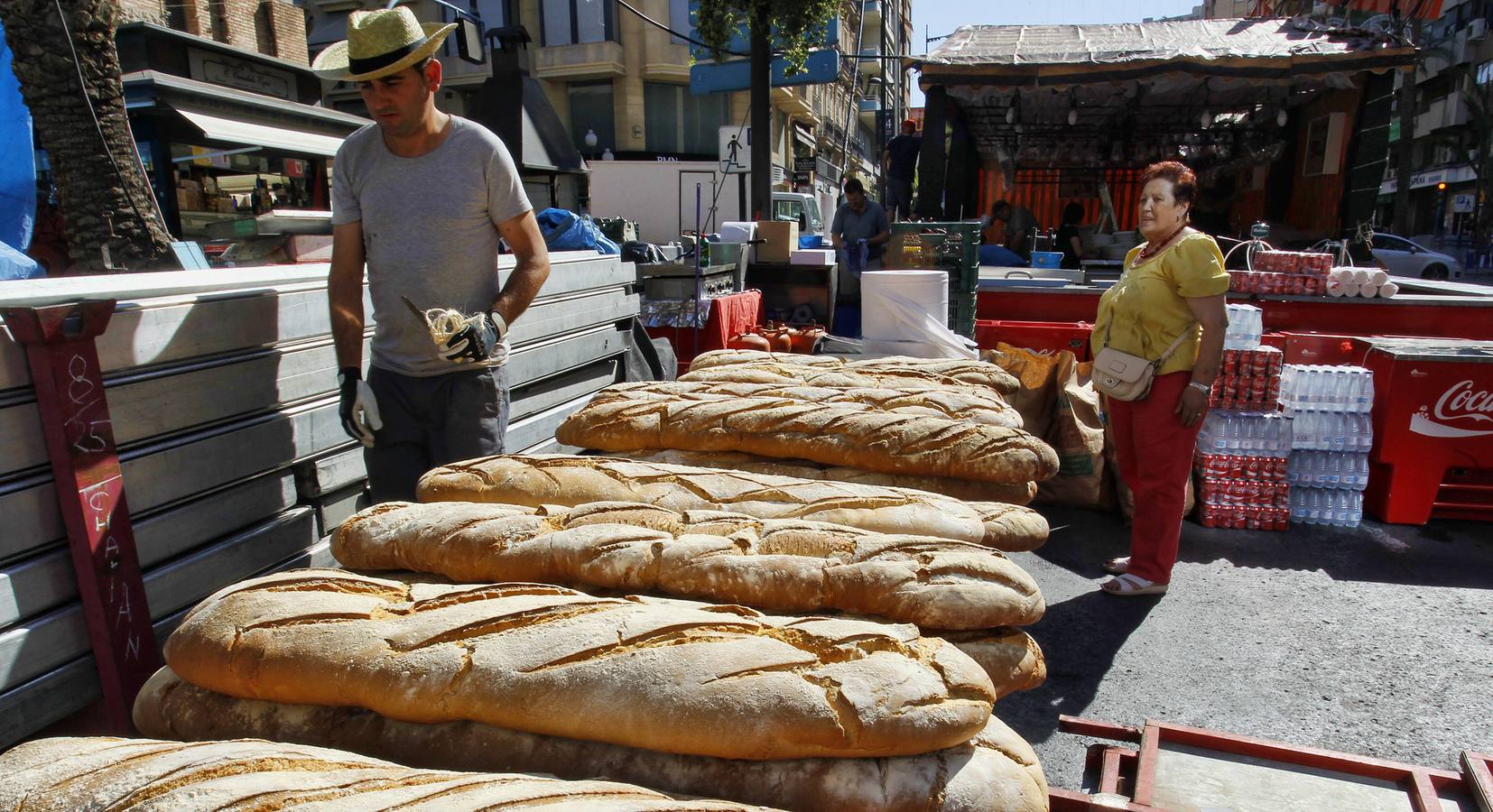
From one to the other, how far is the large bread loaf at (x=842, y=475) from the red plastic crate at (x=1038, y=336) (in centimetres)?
371

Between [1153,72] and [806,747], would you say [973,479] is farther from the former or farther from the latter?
[1153,72]

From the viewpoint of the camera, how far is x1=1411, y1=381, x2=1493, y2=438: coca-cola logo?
473 cm

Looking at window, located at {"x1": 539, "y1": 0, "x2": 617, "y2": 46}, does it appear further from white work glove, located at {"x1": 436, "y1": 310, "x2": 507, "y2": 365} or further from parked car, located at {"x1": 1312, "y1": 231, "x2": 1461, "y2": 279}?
white work glove, located at {"x1": 436, "y1": 310, "x2": 507, "y2": 365}

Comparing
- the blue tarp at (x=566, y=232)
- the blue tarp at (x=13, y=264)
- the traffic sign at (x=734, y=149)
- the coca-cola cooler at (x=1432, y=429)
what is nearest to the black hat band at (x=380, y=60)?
the blue tarp at (x=13, y=264)

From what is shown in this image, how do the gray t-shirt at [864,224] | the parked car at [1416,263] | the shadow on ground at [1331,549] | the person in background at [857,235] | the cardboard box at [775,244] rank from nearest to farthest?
the shadow on ground at [1331,549]
the cardboard box at [775,244]
the person in background at [857,235]
the gray t-shirt at [864,224]
the parked car at [1416,263]

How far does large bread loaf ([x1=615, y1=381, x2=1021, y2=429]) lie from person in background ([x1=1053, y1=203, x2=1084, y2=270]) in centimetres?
941

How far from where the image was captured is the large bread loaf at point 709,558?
62.7 inches

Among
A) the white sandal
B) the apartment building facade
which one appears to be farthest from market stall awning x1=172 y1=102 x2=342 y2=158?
the apartment building facade

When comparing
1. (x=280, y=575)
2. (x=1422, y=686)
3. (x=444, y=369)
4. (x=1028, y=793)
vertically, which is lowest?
(x=1422, y=686)

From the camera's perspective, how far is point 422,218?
2582mm

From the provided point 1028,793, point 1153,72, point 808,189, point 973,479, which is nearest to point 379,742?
point 1028,793

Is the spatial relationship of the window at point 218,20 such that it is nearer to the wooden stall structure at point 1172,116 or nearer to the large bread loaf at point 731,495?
the wooden stall structure at point 1172,116

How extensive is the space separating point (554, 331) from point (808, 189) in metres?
28.9

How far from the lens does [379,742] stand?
136 centimetres
